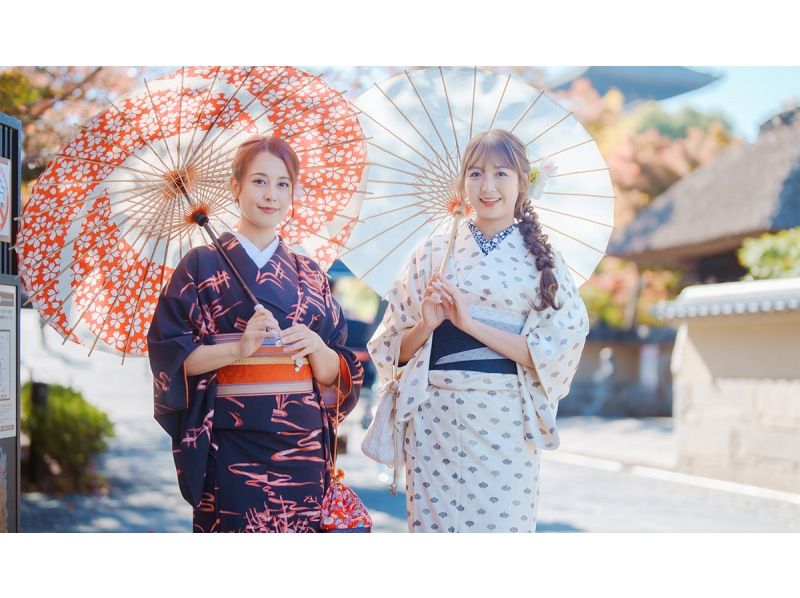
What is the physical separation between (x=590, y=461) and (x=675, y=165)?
8.51m

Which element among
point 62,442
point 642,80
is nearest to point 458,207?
point 62,442

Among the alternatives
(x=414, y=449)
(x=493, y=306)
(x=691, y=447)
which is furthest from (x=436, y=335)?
(x=691, y=447)

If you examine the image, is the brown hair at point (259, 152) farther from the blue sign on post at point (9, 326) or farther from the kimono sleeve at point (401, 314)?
the blue sign on post at point (9, 326)

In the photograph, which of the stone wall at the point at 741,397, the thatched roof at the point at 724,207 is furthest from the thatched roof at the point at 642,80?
the stone wall at the point at 741,397

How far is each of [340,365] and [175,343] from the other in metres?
0.60

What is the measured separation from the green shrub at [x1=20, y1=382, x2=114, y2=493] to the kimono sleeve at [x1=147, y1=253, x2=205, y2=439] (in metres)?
5.89

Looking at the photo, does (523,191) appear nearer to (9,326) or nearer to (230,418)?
(230,418)

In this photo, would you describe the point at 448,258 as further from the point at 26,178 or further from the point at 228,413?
the point at 26,178

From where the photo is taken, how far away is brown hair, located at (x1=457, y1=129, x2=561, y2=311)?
9.77 ft

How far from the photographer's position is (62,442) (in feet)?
27.0

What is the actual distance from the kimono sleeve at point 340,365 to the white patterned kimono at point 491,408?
0.18 metres

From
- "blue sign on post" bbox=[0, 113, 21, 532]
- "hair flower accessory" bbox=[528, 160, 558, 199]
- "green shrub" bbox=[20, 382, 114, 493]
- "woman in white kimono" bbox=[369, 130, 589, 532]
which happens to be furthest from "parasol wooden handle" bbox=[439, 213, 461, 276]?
"green shrub" bbox=[20, 382, 114, 493]

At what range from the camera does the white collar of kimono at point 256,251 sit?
2947 millimetres

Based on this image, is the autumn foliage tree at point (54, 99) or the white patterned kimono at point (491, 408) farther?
the autumn foliage tree at point (54, 99)
